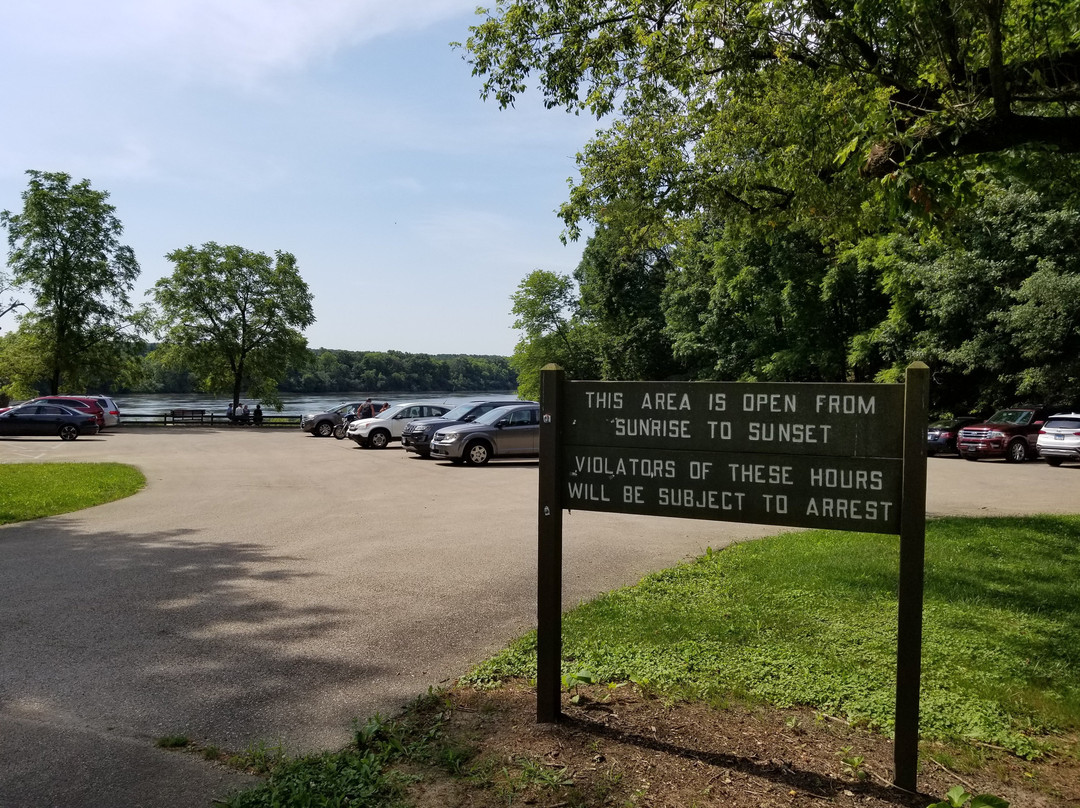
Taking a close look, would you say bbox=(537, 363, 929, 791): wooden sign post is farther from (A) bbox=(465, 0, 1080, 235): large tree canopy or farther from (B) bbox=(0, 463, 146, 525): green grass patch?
(B) bbox=(0, 463, 146, 525): green grass patch

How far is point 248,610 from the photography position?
Answer: 6.16 m

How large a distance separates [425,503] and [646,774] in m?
9.41

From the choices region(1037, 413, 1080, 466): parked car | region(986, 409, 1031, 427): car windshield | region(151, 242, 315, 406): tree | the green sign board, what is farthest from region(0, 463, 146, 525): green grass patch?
region(151, 242, 315, 406): tree

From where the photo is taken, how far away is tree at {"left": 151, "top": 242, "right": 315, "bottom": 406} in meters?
54.1

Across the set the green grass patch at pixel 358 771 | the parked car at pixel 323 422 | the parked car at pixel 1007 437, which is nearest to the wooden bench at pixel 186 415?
the parked car at pixel 323 422

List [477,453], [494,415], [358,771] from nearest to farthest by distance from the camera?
[358,771] → [477,453] → [494,415]

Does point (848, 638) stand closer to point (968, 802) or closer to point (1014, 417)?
point (968, 802)

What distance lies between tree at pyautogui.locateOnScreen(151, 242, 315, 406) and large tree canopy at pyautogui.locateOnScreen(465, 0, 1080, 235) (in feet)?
148

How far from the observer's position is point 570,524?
1037cm

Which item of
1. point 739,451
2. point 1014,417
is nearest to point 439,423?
point 1014,417

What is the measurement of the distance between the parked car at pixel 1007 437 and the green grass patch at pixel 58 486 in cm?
2266

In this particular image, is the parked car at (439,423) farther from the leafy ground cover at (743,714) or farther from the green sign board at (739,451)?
the green sign board at (739,451)

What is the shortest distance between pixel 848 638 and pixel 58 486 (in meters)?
13.7

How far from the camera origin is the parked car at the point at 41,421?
101 feet
